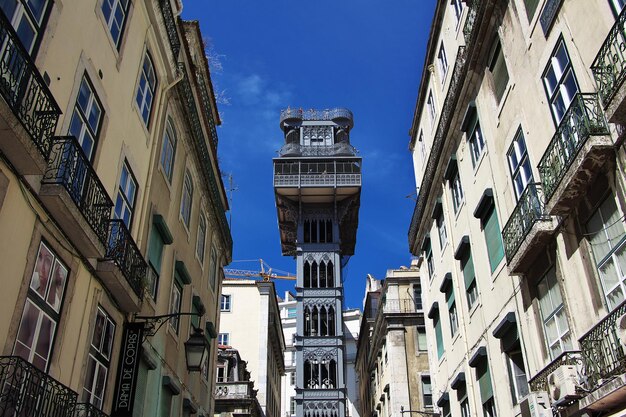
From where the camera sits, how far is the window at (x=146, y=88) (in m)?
13.5

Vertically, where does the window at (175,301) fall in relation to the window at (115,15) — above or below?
below

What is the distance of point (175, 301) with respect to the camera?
1603 cm

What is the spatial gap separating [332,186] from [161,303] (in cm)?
3705

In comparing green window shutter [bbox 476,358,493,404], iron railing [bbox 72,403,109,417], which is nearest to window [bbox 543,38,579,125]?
green window shutter [bbox 476,358,493,404]

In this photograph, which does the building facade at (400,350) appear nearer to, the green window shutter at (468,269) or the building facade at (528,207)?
the building facade at (528,207)

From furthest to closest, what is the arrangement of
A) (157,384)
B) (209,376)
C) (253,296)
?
1. (253,296)
2. (209,376)
3. (157,384)

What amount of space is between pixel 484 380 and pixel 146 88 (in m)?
11.0

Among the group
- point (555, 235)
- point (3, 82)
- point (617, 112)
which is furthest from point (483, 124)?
point (3, 82)

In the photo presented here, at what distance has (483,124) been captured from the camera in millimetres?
15328

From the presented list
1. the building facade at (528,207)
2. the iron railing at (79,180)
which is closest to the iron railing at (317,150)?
the building facade at (528,207)

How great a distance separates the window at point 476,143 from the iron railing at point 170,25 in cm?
821

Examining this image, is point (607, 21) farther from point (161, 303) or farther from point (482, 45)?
point (161, 303)

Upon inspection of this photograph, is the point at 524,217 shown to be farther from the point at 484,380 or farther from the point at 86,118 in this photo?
the point at 86,118

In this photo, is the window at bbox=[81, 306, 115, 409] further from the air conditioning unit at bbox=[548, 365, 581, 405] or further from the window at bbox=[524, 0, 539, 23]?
the window at bbox=[524, 0, 539, 23]
